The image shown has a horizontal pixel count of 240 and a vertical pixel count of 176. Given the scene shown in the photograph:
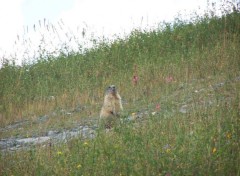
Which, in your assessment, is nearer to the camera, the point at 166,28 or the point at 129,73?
the point at 129,73

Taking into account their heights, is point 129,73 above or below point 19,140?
above

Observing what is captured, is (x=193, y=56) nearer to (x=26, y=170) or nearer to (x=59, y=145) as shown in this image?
(x=59, y=145)

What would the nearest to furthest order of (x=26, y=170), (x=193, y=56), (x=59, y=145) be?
(x=26, y=170) < (x=59, y=145) < (x=193, y=56)

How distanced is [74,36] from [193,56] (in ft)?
13.3

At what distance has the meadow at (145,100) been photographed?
5.59 m

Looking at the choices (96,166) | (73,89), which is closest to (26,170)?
(96,166)

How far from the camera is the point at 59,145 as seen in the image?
7.48 m

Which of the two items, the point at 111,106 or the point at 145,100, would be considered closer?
the point at 111,106

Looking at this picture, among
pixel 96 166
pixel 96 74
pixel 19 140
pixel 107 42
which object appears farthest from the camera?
pixel 107 42

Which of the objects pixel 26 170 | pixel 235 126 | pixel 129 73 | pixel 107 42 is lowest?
pixel 26 170

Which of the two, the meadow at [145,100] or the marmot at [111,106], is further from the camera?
the marmot at [111,106]

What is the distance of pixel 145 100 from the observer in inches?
446

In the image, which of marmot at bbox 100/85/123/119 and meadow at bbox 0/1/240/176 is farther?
marmot at bbox 100/85/123/119

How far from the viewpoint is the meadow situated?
18.3 ft
